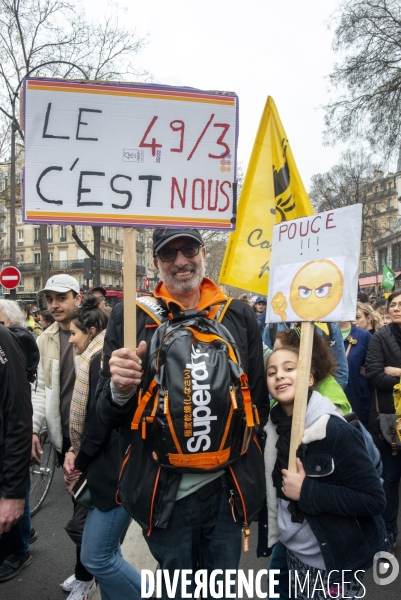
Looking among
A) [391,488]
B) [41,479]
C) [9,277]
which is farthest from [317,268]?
[9,277]

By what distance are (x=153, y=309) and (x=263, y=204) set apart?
1.77m

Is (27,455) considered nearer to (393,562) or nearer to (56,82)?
(56,82)

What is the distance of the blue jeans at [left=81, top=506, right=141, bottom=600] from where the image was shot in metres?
2.43

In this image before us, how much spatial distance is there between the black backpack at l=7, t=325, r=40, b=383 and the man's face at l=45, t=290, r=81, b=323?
258 millimetres

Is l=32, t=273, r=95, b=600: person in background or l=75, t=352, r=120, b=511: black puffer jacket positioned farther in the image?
l=32, t=273, r=95, b=600: person in background

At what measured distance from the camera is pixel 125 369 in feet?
5.72

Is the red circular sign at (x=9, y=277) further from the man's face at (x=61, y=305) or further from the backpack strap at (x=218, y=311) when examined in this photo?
the backpack strap at (x=218, y=311)

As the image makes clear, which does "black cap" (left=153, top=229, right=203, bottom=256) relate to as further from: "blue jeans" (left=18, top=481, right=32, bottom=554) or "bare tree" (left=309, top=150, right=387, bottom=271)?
"bare tree" (left=309, top=150, right=387, bottom=271)

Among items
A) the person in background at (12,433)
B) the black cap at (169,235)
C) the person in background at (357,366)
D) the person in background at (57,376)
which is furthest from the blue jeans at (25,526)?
the person in background at (357,366)

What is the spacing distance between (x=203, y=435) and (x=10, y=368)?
3.84ft

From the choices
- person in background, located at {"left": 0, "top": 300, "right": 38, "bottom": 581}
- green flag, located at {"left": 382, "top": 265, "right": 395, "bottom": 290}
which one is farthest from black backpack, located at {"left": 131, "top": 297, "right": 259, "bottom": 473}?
green flag, located at {"left": 382, "top": 265, "right": 395, "bottom": 290}

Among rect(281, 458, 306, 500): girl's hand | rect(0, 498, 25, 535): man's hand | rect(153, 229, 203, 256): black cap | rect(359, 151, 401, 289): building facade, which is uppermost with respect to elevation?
rect(359, 151, 401, 289): building facade

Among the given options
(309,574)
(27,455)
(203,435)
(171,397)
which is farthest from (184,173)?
(309,574)

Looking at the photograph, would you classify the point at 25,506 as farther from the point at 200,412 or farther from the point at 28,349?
the point at 200,412
